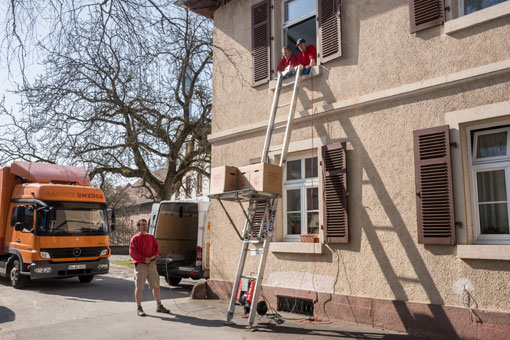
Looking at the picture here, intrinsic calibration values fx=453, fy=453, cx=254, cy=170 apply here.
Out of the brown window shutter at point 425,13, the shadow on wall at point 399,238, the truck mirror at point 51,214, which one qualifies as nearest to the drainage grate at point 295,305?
the shadow on wall at point 399,238

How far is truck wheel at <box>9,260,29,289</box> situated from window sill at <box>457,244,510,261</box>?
34.7 feet

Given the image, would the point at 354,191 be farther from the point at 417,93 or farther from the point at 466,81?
the point at 466,81

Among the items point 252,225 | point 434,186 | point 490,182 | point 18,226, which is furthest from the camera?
point 18,226

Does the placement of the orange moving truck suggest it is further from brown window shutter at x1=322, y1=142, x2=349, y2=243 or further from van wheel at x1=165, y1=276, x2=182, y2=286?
brown window shutter at x1=322, y1=142, x2=349, y2=243

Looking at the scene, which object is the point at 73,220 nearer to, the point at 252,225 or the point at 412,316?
the point at 252,225

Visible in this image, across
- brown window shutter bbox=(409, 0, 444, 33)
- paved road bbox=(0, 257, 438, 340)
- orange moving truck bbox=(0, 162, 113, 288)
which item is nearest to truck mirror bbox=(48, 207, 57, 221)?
orange moving truck bbox=(0, 162, 113, 288)

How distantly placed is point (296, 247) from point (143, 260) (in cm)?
275

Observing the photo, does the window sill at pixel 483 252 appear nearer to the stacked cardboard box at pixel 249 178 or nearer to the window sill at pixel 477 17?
the stacked cardboard box at pixel 249 178

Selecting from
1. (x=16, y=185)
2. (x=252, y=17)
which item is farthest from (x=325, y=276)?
(x=16, y=185)

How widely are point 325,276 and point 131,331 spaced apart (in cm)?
313

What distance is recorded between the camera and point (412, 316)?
6.25 m

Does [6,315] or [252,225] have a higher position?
[252,225]

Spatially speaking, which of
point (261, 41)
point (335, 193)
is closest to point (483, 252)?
point (335, 193)

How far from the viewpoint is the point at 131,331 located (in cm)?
673
